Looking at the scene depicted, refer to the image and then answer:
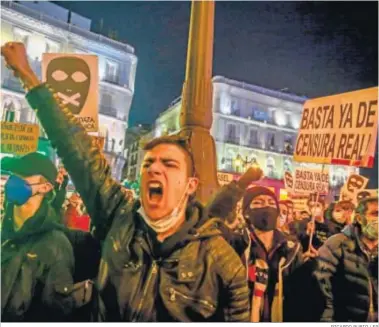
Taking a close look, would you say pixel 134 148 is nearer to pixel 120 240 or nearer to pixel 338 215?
pixel 120 240

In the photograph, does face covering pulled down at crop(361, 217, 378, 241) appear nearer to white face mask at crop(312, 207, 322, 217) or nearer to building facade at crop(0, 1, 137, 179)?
white face mask at crop(312, 207, 322, 217)

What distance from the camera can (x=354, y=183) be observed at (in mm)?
3256

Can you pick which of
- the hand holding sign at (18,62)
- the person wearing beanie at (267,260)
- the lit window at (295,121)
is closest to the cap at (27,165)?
the hand holding sign at (18,62)

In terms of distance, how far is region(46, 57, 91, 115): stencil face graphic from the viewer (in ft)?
9.60

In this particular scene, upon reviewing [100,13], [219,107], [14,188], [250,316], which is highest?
[100,13]

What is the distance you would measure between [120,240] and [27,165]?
2.45 ft

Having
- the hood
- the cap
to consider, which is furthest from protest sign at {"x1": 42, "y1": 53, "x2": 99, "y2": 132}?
the hood

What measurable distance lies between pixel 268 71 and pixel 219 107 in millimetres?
558

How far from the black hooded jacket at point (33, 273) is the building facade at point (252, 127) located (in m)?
0.99

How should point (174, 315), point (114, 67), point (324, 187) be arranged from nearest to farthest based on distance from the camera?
point (174, 315)
point (114, 67)
point (324, 187)

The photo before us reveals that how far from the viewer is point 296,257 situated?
10.4 feet

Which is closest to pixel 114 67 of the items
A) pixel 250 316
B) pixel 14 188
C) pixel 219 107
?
pixel 219 107

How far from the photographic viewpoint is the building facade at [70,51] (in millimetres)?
2883

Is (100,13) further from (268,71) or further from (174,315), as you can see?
(174,315)
